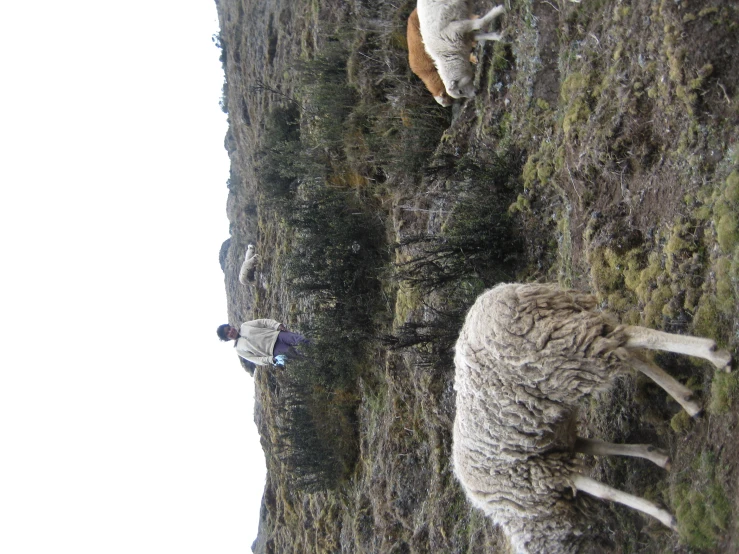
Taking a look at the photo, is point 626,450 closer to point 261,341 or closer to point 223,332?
point 261,341

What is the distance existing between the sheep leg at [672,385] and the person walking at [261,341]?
5.79 metres

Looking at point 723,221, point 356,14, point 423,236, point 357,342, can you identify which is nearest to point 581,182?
point 723,221

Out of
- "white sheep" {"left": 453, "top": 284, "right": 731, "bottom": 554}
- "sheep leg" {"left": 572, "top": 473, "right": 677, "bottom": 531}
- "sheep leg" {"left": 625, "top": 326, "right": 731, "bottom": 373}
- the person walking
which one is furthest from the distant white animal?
"sheep leg" {"left": 625, "top": 326, "right": 731, "bottom": 373}

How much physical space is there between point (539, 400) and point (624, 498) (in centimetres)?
73

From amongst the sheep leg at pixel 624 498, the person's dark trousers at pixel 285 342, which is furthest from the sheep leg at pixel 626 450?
the person's dark trousers at pixel 285 342

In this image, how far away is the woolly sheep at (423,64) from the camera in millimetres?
6176

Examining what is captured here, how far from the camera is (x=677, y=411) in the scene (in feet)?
10.7

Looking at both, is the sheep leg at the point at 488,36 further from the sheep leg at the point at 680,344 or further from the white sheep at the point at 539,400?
the sheep leg at the point at 680,344

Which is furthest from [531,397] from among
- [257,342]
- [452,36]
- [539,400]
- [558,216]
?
[257,342]

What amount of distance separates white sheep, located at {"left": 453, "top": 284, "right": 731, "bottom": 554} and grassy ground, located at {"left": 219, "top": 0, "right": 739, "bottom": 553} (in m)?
0.33

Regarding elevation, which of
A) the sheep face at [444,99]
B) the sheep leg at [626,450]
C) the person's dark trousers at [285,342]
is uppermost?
the sheep face at [444,99]

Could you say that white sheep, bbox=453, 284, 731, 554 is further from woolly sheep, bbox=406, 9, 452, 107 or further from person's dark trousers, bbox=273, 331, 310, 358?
person's dark trousers, bbox=273, 331, 310, 358

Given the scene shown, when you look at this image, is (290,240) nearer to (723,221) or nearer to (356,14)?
(356,14)

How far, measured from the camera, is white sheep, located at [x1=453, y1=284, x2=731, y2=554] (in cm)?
306
